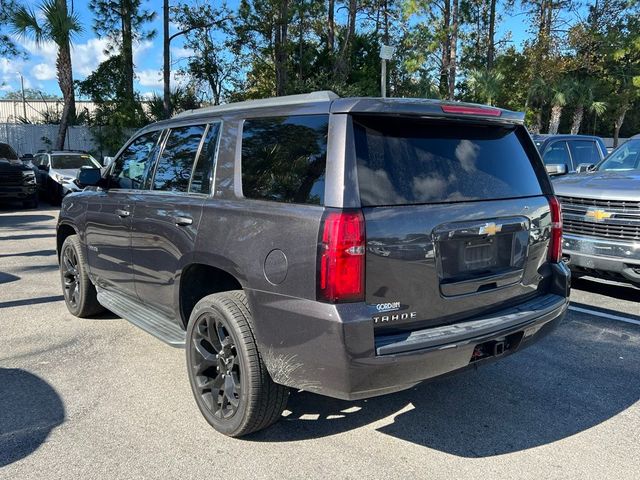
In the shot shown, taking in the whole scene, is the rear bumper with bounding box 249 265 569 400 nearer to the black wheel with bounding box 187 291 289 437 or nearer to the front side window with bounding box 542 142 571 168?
the black wheel with bounding box 187 291 289 437

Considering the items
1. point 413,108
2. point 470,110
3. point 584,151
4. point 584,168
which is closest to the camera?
point 413,108

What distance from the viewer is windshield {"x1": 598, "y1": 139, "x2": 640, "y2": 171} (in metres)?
7.37

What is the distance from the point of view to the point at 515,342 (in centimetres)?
321

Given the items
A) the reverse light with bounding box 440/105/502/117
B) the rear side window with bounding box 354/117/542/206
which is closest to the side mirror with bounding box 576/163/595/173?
the rear side window with bounding box 354/117/542/206

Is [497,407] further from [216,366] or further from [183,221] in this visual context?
[183,221]

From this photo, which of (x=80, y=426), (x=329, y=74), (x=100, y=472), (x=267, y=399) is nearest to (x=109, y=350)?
(x=80, y=426)

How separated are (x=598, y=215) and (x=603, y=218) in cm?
7

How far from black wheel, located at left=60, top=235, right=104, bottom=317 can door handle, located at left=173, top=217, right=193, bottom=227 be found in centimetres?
203

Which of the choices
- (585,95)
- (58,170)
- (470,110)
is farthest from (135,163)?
(585,95)

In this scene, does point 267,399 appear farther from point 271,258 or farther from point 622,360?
point 622,360

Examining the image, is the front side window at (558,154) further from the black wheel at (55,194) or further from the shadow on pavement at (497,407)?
the black wheel at (55,194)

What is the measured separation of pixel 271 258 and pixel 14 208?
1551 cm

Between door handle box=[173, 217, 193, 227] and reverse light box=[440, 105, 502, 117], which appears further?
door handle box=[173, 217, 193, 227]

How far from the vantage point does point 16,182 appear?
47.8 ft
